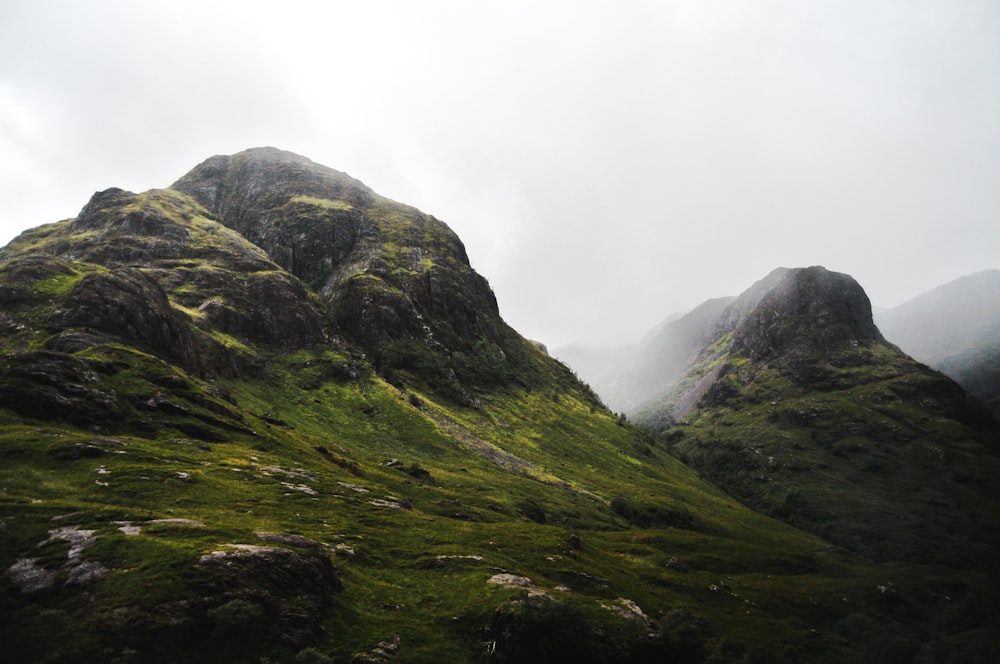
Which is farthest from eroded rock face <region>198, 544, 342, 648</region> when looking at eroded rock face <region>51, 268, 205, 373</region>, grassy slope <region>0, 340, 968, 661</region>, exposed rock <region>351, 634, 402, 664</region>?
eroded rock face <region>51, 268, 205, 373</region>

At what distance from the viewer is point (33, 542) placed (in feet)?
129

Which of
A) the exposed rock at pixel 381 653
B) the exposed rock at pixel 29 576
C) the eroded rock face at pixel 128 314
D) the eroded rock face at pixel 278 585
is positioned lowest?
the exposed rock at pixel 29 576

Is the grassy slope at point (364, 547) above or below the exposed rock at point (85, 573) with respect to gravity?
above

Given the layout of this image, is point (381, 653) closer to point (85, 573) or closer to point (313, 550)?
point (313, 550)

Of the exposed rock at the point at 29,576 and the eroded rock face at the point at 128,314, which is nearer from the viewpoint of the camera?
the exposed rock at the point at 29,576

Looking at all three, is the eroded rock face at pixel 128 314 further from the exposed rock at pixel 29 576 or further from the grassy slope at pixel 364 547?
the exposed rock at pixel 29 576

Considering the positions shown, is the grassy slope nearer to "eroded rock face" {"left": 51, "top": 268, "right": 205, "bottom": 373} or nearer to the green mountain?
the green mountain

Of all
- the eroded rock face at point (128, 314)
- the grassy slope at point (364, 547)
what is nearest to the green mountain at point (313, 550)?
the grassy slope at point (364, 547)

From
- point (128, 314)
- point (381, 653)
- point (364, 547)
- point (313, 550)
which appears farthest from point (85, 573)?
point (128, 314)

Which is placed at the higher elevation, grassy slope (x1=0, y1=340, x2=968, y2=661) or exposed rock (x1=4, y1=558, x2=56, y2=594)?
grassy slope (x1=0, y1=340, x2=968, y2=661)

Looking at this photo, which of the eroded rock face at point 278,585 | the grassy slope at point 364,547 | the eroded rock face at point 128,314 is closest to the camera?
the grassy slope at point 364,547

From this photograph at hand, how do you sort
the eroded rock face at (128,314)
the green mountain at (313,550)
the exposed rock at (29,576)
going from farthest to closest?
the eroded rock face at (128,314) < the green mountain at (313,550) < the exposed rock at (29,576)

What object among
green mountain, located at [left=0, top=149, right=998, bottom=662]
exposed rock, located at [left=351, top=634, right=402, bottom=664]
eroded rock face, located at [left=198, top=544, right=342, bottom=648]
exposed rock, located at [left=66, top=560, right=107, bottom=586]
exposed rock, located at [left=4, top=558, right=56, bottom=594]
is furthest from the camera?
eroded rock face, located at [left=198, top=544, right=342, bottom=648]

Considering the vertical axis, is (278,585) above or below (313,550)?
below
